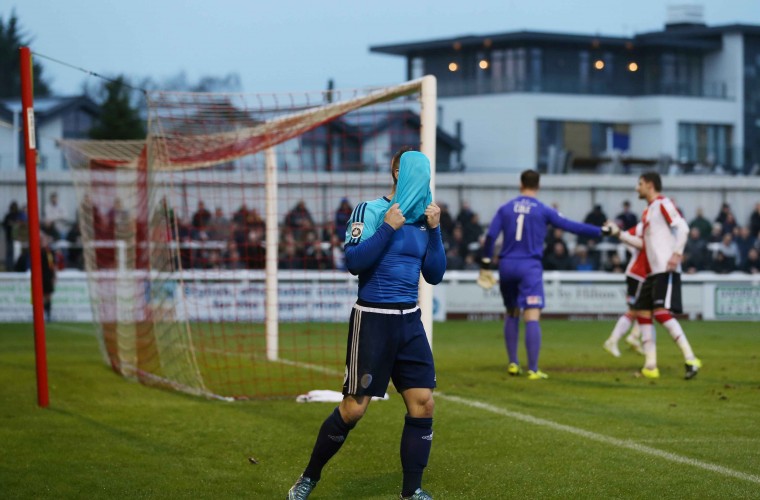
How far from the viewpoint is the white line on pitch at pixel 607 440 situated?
8.02m

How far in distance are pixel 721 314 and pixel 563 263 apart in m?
3.55

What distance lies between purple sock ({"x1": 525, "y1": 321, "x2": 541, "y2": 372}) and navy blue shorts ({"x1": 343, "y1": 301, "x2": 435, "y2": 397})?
6.57 m

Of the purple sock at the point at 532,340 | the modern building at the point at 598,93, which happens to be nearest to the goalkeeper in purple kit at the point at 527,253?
the purple sock at the point at 532,340

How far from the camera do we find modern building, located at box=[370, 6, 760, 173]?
66.2 m

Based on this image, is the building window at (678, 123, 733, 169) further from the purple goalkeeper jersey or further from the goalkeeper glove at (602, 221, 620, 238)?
the goalkeeper glove at (602, 221, 620, 238)

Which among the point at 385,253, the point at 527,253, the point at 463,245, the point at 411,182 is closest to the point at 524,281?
the point at 527,253

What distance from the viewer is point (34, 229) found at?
1152 cm

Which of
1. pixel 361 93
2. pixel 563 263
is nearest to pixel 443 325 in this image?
pixel 563 263

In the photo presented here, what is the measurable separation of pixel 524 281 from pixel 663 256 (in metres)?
1.57

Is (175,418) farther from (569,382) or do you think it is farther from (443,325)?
(443,325)

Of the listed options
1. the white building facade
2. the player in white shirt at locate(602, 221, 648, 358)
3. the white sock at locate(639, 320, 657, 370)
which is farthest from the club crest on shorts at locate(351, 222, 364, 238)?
the white building facade

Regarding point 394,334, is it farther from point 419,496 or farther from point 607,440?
point 607,440

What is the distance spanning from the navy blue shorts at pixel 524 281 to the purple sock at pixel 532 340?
→ 214 millimetres

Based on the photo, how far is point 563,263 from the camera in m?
27.1
